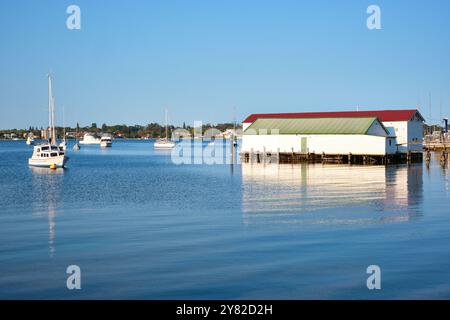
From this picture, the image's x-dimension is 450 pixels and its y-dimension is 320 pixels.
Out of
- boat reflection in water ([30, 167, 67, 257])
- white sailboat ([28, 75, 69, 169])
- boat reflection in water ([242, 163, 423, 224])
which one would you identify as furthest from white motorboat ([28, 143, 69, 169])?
boat reflection in water ([242, 163, 423, 224])

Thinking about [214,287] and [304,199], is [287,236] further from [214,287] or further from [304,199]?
[304,199]

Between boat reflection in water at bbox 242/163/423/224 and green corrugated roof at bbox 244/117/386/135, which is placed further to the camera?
green corrugated roof at bbox 244/117/386/135

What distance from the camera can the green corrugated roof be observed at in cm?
8312

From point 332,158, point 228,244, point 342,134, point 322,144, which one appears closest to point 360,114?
point 322,144

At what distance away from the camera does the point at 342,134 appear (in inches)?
3280

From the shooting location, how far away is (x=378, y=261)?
19.4 meters

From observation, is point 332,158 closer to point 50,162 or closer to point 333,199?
point 50,162

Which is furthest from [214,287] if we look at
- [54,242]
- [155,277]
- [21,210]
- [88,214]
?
[21,210]

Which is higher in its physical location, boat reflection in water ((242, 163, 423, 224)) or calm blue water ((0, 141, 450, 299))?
boat reflection in water ((242, 163, 423, 224))

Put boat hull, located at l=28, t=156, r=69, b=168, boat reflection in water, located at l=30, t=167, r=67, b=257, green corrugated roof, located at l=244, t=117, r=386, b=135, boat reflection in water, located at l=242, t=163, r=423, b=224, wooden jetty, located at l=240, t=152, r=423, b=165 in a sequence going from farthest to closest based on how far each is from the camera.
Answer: green corrugated roof, located at l=244, t=117, r=386, b=135
wooden jetty, located at l=240, t=152, r=423, b=165
boat hull, located at l=28, t=156, r=69, b=168
boat reflection in water, located at l=242, t=163, r=423, b=224
boat reflection in water, located at l=30, t=167, r=67, b=257

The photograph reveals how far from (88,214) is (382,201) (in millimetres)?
18848

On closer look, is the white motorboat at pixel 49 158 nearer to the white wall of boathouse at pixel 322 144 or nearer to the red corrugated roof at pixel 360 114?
the white wall of boathouse at pixel 322 144

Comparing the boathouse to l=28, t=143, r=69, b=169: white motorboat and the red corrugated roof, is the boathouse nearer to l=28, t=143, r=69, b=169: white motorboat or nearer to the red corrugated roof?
the red corrugated roof

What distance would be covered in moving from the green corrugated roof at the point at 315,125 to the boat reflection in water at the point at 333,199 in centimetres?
2587
